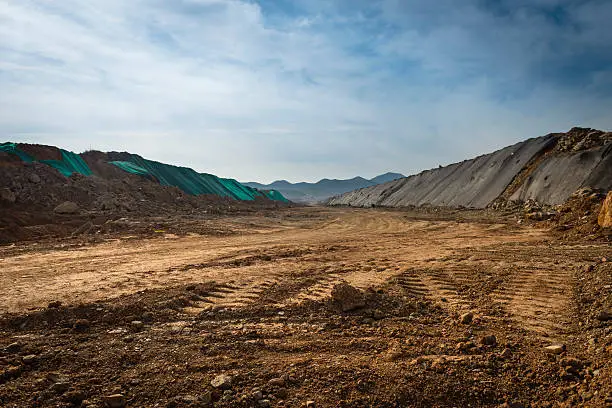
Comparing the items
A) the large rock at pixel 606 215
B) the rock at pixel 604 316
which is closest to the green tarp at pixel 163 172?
the rock at pixel 604 316

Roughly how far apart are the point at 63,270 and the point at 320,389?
5.78 m

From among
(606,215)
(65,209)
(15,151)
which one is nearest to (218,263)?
(606,215)

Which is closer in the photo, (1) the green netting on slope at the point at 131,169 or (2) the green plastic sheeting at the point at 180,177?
(1) the green netting on slope at the point at 131,169

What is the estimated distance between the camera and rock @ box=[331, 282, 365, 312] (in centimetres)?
404

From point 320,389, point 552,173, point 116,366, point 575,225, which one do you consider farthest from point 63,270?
point 552,173

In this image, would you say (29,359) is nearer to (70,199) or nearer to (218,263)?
(218,263)

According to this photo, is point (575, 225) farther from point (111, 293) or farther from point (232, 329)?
point (111, 293)

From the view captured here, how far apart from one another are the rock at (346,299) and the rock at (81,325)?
2629 millimetres

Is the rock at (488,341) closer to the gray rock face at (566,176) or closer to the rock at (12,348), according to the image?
the rock at (12,348)

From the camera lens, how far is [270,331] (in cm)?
349

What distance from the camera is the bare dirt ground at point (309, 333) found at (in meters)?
2.44

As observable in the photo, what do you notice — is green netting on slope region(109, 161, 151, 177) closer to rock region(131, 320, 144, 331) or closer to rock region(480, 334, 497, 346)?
rock region(131, 320, 144, 331)

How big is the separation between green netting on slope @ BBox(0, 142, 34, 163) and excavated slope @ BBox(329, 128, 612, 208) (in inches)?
1095

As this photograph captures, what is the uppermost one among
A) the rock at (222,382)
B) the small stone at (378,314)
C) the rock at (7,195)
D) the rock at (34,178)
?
the rock at (34,178)
